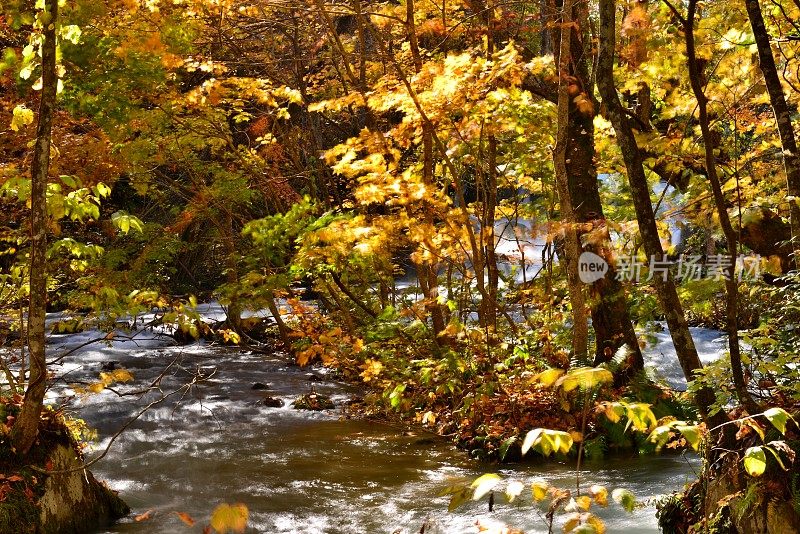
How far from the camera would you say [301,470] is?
7102 millimetres

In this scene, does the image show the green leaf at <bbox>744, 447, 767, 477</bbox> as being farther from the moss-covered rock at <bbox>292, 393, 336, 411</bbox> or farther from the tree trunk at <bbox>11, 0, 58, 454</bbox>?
A: the moss-covered rock at <bbox>292, 393, 336, 411</bbox>

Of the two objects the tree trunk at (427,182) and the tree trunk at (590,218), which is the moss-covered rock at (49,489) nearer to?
the tree trunk at (427,182)

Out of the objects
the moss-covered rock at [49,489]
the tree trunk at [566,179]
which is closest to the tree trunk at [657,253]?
the tree trunk at [566,179]

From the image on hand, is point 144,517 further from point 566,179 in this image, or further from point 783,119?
point 783,119

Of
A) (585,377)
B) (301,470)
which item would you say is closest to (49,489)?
(301,470)

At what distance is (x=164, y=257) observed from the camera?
13.6 meters

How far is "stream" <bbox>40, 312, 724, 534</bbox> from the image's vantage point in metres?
5.71

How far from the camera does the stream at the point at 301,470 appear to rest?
5.71 m

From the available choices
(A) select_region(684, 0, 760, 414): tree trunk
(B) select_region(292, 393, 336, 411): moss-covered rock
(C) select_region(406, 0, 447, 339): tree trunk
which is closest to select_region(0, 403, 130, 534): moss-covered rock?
(A) select_region(684, 0, 760, 414): tree trunk

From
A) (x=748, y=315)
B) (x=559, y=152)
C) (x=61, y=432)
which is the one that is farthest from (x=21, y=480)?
(x=748, y=315)

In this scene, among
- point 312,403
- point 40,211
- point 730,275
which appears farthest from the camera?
point 312,403

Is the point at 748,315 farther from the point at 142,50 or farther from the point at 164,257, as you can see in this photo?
the point at 164,257

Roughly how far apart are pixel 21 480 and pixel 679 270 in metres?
7.40

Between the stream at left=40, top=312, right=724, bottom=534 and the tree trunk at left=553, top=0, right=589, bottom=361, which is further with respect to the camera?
the tree trunk at left=553, top=0, right=589, bottom=361
